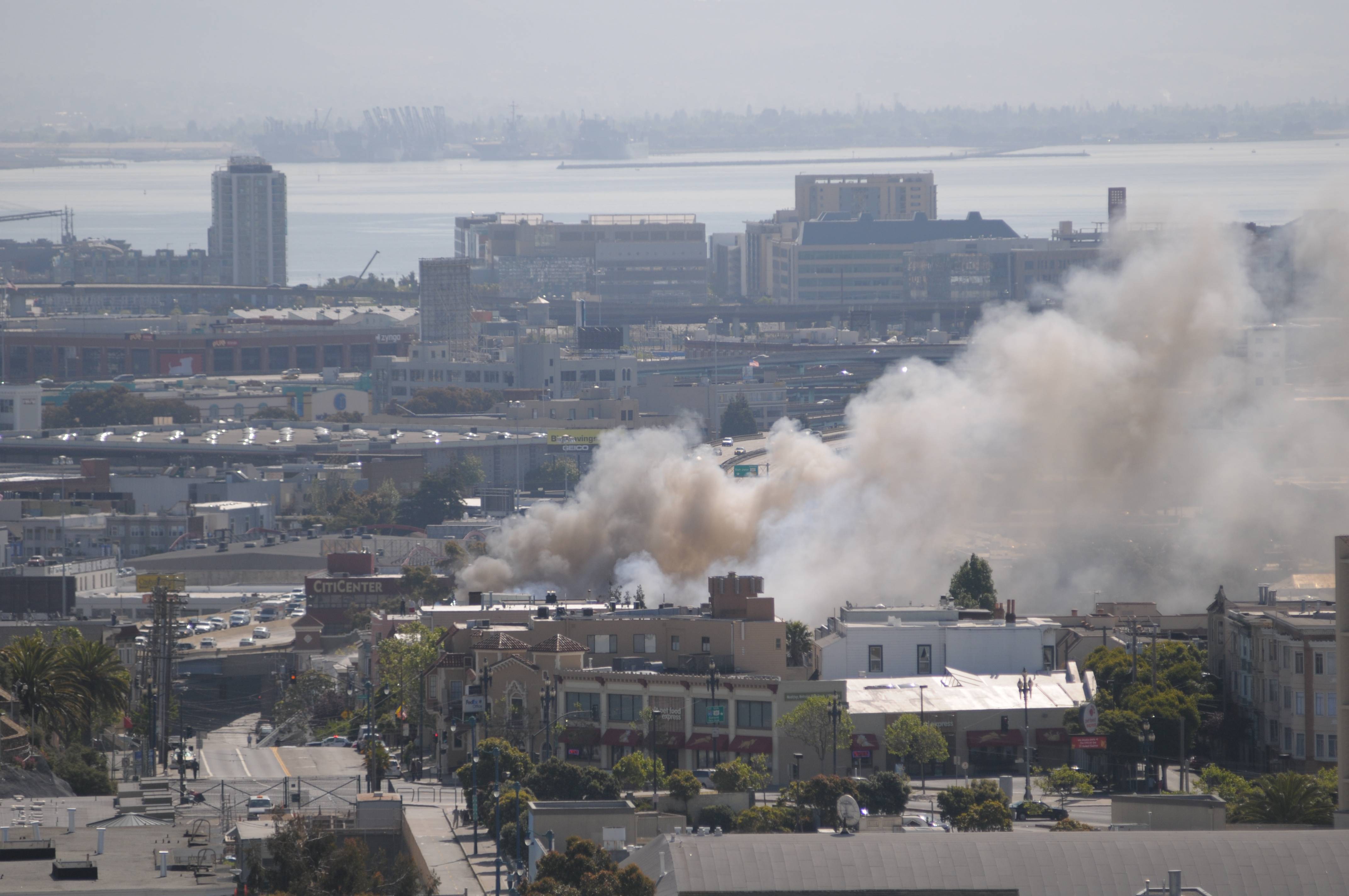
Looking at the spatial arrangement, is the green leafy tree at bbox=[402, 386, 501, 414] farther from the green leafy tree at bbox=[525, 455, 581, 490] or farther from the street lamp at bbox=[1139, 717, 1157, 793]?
the street lamp at bbox=[1139, 717, 1157, 793]

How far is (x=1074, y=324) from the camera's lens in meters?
81.8

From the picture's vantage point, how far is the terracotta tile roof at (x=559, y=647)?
169 ft

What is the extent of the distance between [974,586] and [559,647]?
1620 centimetres

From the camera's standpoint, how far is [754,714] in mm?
48344

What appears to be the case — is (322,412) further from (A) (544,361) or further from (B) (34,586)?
(B) (34,586)

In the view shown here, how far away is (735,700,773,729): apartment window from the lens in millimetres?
48156

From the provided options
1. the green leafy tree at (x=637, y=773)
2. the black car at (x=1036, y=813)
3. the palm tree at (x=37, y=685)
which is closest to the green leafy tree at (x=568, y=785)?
the green leafy tree at (x=637, y=773)

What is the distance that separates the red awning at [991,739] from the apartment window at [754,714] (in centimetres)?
407

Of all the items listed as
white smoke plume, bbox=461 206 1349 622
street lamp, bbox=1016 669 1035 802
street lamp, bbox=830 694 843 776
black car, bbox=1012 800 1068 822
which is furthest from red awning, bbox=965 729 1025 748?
white smoke plume, bbox=461 206 1349 622

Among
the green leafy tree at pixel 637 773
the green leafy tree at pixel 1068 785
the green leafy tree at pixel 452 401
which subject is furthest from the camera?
the green leafy tree at pixel 452 401

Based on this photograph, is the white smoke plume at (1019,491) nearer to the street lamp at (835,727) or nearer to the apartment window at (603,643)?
the apartment window at (603,643)

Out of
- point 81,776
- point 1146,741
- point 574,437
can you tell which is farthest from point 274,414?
point 81,776

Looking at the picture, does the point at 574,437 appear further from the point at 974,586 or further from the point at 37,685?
the point at 37,685

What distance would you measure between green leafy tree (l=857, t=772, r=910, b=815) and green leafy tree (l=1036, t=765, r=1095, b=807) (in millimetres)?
4704
